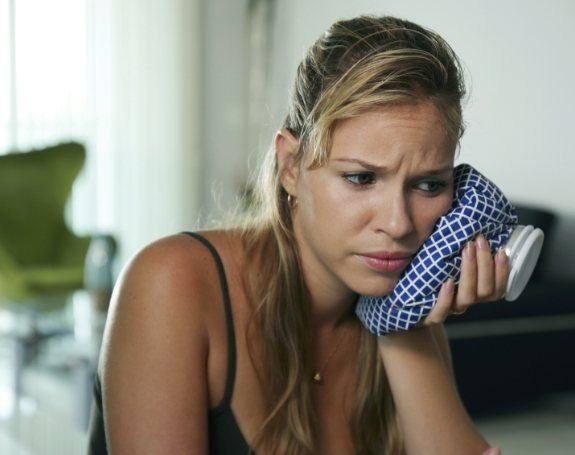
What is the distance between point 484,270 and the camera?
A: 44.5 inches

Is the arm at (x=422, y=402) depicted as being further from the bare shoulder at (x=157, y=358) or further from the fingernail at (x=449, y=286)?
the bare shoulder at (x=157, y=358)

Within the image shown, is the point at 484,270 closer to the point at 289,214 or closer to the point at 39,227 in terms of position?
the point at 289,214

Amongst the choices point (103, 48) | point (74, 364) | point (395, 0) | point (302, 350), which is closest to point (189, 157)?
point (103, 48)

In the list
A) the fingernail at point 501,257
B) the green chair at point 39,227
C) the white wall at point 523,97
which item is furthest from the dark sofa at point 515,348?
the green chair at point 39,227

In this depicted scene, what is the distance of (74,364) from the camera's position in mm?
3496

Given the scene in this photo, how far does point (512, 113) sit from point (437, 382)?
260cm

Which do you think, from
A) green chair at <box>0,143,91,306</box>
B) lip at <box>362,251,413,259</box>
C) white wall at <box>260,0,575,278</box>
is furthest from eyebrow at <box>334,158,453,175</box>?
green chair at <box>0,143,91,306</box>

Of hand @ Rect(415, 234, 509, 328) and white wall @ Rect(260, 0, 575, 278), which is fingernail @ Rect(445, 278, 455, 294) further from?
white wall @ Rect(260, 0, 575, 278)

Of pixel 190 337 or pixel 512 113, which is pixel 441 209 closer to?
pixel 190 337

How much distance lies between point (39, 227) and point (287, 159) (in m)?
3.61

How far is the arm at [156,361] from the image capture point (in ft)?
3.55

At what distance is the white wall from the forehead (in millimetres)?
2297

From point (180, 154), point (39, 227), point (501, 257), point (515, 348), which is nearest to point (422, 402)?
point (501, 257)

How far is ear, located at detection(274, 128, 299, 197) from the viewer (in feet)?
3.80
